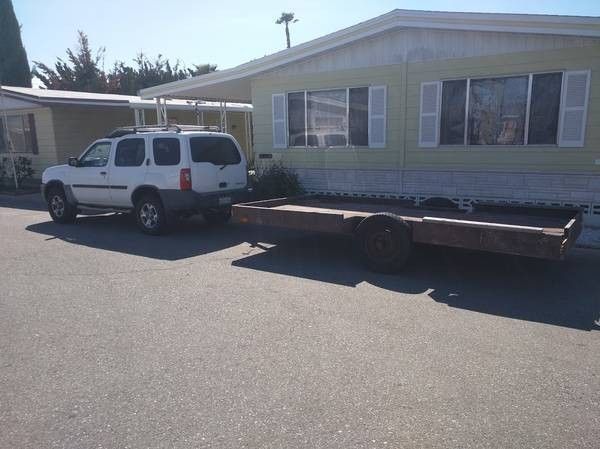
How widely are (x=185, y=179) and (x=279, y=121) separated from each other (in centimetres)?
437

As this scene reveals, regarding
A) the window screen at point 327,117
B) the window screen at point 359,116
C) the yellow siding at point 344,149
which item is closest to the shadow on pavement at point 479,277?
the yellow siding at point 344,149

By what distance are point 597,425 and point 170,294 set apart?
4378 mm

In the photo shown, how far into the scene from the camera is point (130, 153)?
940cm

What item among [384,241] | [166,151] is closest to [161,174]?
[166,151]

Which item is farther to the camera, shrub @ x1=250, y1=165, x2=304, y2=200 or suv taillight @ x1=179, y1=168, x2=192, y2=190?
shrub @ x1=250, y1=165, x2=304, y2=200

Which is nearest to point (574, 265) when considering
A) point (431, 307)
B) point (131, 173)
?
point (431, 307)

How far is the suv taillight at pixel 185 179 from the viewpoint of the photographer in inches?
340

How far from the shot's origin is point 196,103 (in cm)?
1869

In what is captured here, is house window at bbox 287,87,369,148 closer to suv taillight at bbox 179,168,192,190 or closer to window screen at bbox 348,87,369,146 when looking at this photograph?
window screen at bbox 348,87,369,146

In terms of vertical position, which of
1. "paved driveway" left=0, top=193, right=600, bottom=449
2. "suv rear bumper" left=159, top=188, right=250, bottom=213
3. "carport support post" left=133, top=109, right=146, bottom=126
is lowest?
"paved driveway" left=0, top=193, right=600, bottom=449

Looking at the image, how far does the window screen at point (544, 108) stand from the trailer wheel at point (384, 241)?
4.73 metres

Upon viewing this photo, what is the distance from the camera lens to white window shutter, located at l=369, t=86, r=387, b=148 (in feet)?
35.3

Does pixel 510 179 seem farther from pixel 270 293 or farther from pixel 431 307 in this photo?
pixel 270 293

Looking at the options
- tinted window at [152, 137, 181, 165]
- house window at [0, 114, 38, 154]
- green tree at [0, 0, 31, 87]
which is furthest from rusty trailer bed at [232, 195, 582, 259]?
green tree at [0, 0, 31, 87]
